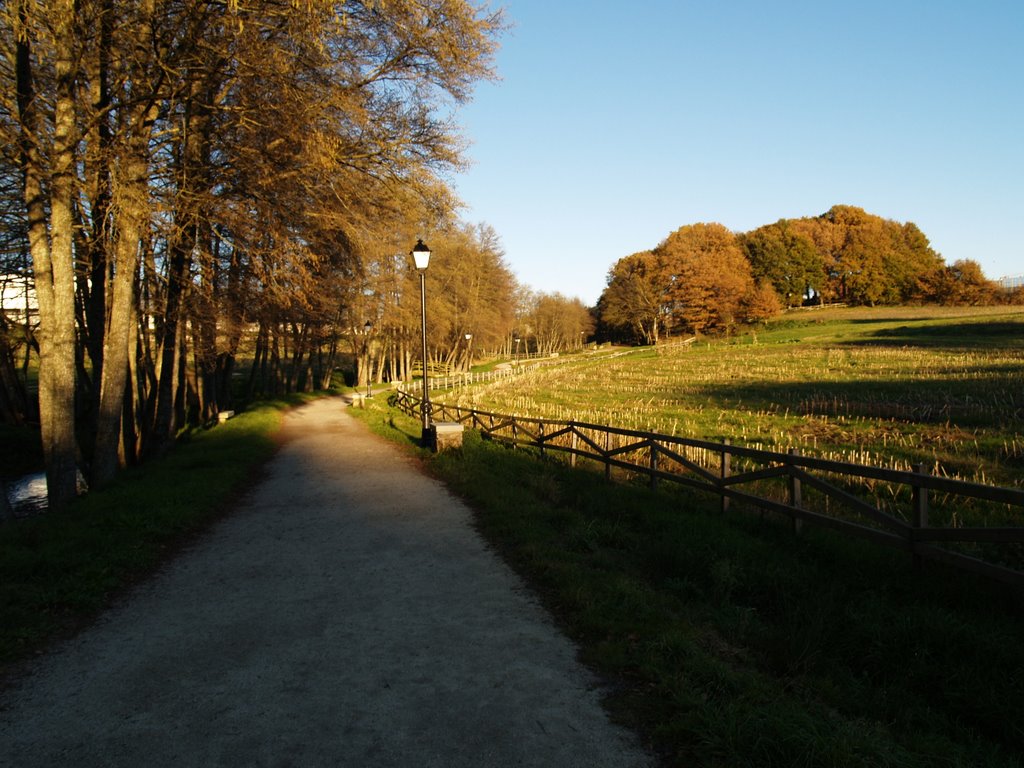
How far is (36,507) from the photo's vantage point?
14953mm

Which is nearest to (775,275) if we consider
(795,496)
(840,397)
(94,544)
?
(840,397)

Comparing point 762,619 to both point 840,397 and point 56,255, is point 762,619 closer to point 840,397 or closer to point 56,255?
point 56,255

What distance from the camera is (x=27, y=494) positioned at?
1688 cm

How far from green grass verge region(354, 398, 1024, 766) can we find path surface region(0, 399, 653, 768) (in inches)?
15.4

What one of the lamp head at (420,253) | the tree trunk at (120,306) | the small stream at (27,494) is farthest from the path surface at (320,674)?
the small stream at (27,494)

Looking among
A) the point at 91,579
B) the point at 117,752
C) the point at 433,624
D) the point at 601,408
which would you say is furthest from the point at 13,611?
the point at 601,408

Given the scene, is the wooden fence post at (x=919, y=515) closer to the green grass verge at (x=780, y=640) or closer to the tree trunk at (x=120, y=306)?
the green grass verge at (x=780, y=640)

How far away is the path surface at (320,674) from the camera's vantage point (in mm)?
3500

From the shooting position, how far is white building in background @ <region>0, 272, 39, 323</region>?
15516 millimetres

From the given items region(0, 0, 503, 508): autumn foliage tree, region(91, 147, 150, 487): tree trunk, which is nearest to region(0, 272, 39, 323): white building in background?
region(0, 0, 503, 508): autumn foliage tree

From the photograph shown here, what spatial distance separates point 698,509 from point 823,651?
4.12 m

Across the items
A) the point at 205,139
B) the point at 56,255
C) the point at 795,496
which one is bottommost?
the point at 795,496

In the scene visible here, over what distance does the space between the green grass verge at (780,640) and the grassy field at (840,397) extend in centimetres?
557

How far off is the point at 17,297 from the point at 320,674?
61.9ft
